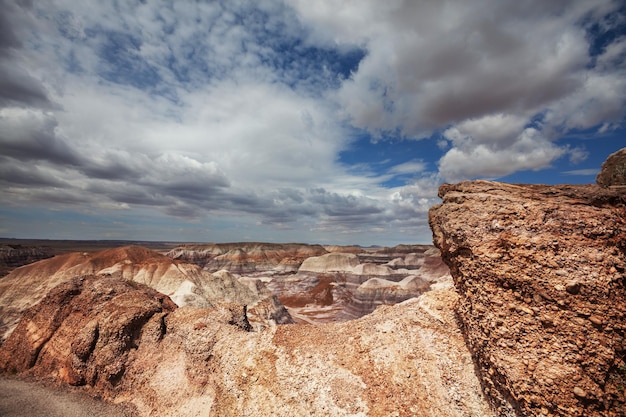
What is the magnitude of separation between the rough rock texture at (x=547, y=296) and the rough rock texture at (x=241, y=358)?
4.66ft

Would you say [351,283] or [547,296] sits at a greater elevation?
[547,296]

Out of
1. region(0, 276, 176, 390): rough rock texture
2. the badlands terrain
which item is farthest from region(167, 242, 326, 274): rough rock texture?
the badlands terrain

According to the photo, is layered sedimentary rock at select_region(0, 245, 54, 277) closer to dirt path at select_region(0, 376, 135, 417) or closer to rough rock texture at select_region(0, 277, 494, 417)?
rough rock texture at select_region(0, 277, 494, 417)

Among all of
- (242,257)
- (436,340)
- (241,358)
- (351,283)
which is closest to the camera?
(436,340)

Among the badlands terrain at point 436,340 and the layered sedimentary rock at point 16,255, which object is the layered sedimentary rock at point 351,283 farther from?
the layered sedimentary rock at point 16,255

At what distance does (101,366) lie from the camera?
12.5 m

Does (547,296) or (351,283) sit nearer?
(547,296)

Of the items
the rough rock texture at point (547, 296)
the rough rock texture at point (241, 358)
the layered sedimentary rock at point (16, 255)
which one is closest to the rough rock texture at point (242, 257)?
the layered sedimentary rock at point (16, 255)

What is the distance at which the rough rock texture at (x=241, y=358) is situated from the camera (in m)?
8.65

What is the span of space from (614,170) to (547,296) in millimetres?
7673

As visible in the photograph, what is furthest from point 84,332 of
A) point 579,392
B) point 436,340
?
point 579,392

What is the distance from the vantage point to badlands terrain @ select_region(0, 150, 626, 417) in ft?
21.3

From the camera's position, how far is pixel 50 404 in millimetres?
11688

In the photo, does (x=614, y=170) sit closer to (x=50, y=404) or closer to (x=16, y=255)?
(x=50, y=404)
